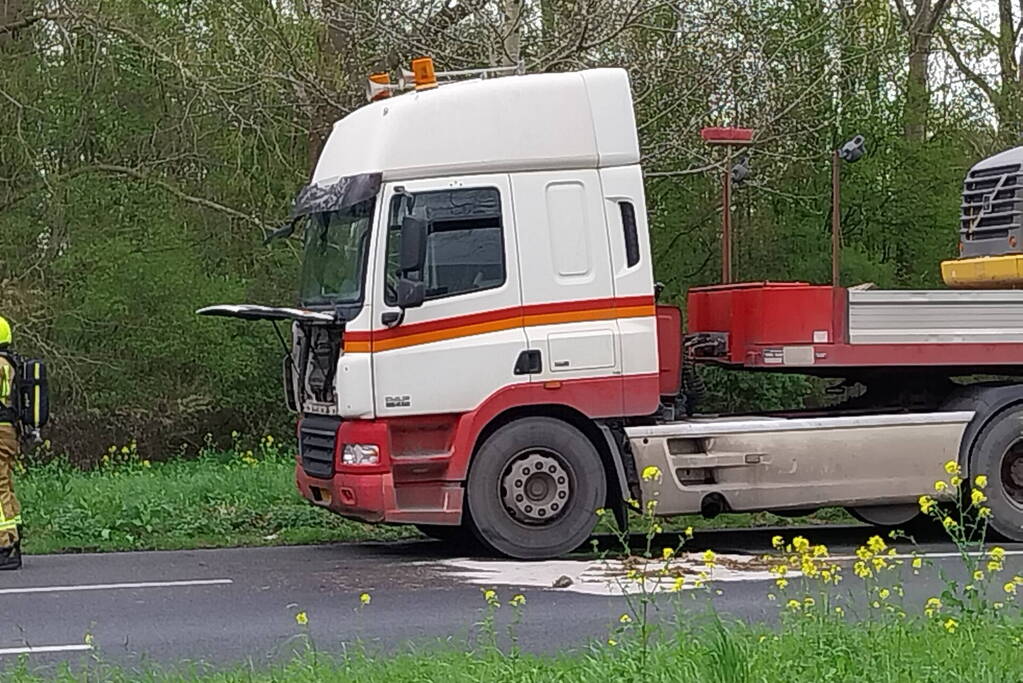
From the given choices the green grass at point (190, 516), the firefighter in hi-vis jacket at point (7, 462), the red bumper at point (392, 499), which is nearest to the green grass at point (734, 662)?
the red bumper at point (392, 499)

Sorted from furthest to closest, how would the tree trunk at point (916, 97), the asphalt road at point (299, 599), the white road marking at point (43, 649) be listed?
the tree trunk at point (916, 97)
the asphalt road at point (299, 599)
the white road marking at point (43, 649)

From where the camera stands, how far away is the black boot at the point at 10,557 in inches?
433

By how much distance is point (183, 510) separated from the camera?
43.1 feet

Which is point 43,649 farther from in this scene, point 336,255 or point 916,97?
point 916,97

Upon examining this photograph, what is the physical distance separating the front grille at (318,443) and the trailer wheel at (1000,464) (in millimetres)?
4588

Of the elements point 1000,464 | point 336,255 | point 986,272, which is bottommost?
point 1000,464

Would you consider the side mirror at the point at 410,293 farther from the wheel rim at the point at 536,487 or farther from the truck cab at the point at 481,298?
the wheel rim at the point at 536,487

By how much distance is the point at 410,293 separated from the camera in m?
10.6

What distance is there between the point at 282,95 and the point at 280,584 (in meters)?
6.90

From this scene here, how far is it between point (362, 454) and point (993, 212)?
19.6 feet

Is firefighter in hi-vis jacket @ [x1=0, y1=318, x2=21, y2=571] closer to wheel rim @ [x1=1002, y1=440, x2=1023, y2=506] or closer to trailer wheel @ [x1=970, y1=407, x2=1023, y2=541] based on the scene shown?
trailer wheel @ [x1=970, y1=407, x2=1023, y2=541]

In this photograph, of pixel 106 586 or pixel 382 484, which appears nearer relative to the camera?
pixel 106 586

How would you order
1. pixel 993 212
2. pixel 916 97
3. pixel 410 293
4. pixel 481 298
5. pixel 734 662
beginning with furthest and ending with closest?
pixel 916 97
pixel 993 212
pixel 481 298
pixel 410 293
pixel 734 662

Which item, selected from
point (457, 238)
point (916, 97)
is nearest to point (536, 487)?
point (457, 238)
